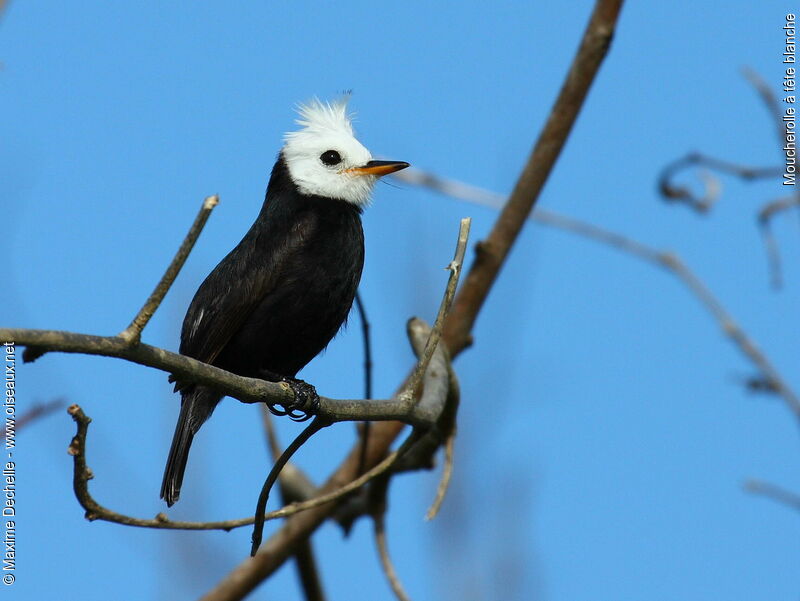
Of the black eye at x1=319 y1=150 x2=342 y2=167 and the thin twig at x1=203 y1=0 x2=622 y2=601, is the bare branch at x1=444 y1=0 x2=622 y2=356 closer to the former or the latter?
the thin twig at x1=203 y1=0 x2=622 y2=601

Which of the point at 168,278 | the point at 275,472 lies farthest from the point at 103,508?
the point at 168,278

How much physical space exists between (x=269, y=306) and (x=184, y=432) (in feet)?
2.28

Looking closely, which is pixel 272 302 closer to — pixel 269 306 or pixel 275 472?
pixel 269 306

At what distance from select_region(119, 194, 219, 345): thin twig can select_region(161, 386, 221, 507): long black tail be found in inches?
82.2

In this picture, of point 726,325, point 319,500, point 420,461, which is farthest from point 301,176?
point 726,325

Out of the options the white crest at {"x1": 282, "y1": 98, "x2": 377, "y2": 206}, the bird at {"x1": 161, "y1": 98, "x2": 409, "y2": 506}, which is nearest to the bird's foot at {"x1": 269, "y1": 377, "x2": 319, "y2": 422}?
the bird at {"x1": 161, "y1": 98, "x2": 409, "y2": 506}

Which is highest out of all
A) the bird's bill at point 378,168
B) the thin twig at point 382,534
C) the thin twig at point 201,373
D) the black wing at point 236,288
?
the bird's bill at point 378,168

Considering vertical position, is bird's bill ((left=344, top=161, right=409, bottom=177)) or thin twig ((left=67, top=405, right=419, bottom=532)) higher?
bird's bill ((left=344, top=161, right=409, bottom=177))

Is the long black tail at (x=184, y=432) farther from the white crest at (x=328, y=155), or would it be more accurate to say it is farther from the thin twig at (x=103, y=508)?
the white crest at (x=328, y=155)

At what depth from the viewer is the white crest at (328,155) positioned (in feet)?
19.0

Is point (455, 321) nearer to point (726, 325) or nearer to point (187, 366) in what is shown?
point (726, 325)

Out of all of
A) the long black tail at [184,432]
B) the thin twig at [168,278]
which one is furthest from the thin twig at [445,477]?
the thin twig at [168,278]

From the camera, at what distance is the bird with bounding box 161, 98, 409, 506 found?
4.85 meters

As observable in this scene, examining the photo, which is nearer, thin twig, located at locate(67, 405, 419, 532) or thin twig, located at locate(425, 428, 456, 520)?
thin twig, located at locate(67, 405, 419, 532)
